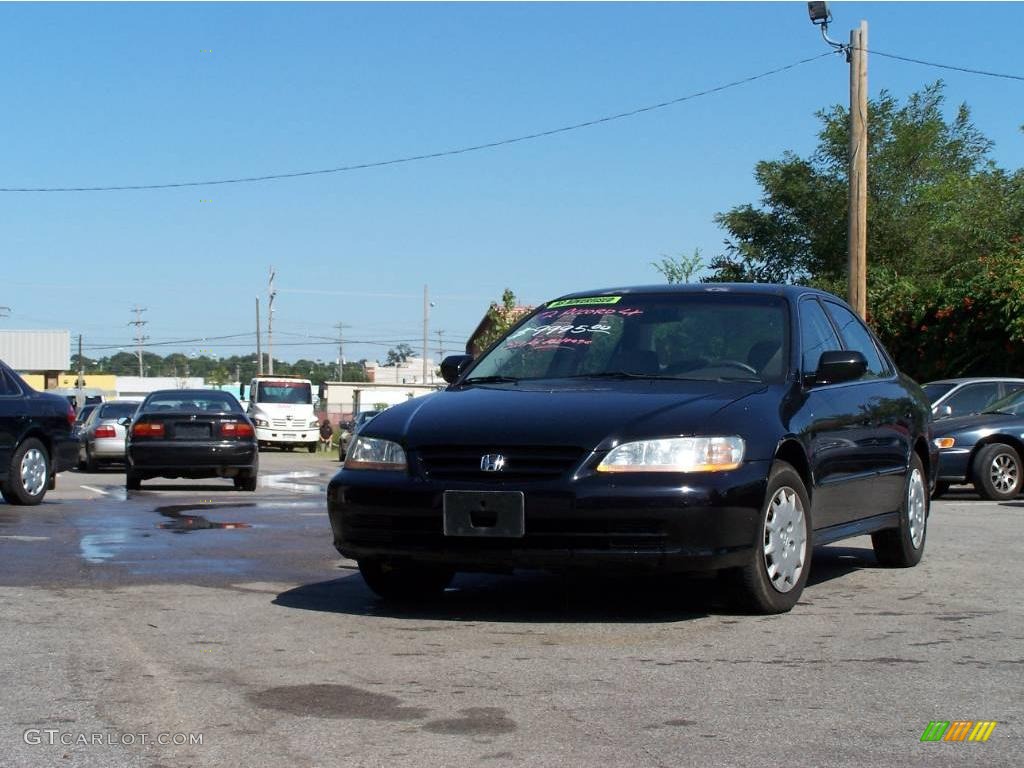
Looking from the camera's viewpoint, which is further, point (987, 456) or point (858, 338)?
point (987, 456)

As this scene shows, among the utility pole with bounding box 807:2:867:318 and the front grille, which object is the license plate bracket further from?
the utility pole with bounding box 807:2:867:318

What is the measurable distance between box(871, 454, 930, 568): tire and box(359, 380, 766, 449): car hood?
2.04 meters

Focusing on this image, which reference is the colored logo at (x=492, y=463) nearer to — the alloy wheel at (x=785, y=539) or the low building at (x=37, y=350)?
the alloy wheel at (x=785, y=539)

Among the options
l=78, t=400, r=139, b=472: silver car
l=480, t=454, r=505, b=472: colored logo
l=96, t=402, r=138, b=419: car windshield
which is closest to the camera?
l=480, t=454, r=505, b=472: colored logo

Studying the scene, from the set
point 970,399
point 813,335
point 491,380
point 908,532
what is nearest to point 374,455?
point 491,380

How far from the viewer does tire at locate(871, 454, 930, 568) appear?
8.48m

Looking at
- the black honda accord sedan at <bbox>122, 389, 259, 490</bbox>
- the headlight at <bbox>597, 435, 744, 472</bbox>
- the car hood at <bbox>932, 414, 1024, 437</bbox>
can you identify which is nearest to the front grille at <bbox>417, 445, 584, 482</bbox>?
the headlight at <bbox>597, 435, 744, 472</bbox>

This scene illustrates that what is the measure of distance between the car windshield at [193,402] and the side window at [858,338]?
1188 cm

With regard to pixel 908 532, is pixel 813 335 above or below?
above

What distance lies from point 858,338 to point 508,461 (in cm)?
328

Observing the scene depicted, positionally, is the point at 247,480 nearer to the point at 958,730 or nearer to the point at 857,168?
the point at 857,168

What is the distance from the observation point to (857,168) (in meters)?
21.9

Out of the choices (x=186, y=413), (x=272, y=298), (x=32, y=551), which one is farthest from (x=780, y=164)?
(x=272, y=298)

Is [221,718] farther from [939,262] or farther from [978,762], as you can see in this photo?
[939,262]
